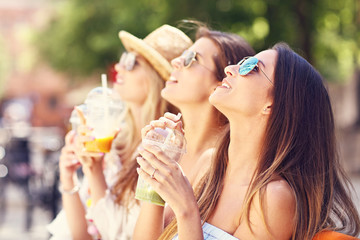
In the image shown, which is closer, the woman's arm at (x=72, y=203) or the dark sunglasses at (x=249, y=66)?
the dark sunglasses at (x=249, y=66)

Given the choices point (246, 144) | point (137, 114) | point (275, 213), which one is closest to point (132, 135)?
point (137, 114)

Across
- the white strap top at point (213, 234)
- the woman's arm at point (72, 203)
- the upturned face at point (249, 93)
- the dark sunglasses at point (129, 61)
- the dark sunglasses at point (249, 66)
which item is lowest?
the woman's arm at point (72, 203)

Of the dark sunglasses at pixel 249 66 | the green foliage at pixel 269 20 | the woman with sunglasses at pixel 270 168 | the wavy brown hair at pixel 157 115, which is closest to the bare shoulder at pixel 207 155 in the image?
the wavy brown hair at pixel 157 115

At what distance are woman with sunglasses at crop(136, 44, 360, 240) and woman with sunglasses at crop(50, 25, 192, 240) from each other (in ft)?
3.01

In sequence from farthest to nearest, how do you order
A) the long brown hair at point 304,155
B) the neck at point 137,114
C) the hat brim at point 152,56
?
1. the neck at point 137,114
2. the hat brim at point 152,56
3. the long brown hair at point 304,155

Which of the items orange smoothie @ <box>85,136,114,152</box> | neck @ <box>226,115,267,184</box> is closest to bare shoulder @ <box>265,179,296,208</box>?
neck @ <box>226,115,267,184</box>

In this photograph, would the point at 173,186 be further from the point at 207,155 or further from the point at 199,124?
the point at 199,124

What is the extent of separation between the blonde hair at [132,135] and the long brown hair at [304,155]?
1.00m

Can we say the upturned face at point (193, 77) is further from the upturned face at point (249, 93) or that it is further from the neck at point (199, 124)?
the upturned face at point (249, 93)

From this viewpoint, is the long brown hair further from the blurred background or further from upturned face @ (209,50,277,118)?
the blurred background

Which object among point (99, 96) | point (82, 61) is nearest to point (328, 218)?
point (99, 96)

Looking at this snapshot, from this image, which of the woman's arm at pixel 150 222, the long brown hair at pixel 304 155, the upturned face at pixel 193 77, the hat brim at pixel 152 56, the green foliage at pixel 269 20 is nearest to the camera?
the long brown hair at pixel 304 155

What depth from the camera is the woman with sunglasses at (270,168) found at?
1.99 metres

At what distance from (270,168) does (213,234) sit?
0.33 metres
